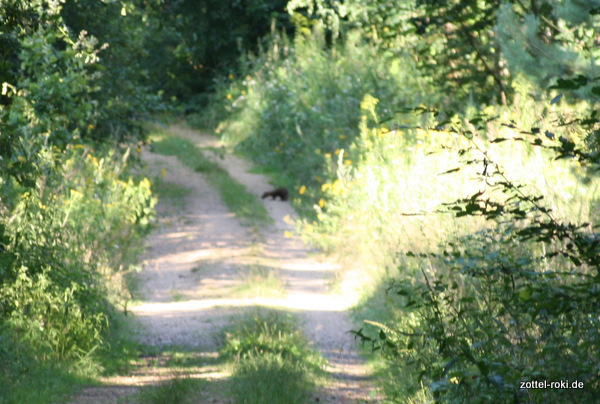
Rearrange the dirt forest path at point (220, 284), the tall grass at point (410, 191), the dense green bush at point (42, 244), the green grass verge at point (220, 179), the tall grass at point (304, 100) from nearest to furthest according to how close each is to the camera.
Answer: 1. the tall grass at point (410, 191)
2. the dense green bush at point (42, 244)
3. the dirt forest path at point (220, 284)
4. the tall grass at point (304, 100)
5. the green grass verge at point (220, 179)

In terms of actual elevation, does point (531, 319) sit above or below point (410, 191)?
below

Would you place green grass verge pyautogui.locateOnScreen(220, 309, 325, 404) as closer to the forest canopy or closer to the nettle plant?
the forest canopy

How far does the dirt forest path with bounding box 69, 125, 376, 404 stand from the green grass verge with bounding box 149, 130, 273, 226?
0.23m

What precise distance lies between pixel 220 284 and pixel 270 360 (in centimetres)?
415

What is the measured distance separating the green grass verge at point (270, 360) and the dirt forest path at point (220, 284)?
18cm

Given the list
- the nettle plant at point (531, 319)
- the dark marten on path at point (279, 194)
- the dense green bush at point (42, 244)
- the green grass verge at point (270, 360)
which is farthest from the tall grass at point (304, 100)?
the nettle plant at point (531, 319)

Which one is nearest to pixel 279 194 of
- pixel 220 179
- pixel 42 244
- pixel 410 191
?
pixel 220 179

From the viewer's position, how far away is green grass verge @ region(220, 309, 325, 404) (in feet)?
18.8

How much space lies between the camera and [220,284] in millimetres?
10570

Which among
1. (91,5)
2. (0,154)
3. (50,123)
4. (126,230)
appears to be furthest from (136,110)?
(0,154)

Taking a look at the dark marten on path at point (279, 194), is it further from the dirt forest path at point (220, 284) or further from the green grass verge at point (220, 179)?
the green grass verge at point (220, 179)

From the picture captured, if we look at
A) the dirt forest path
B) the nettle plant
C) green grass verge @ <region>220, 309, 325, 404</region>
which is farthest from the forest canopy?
green grass verge @ <region>220, 309, 325, 404</region>

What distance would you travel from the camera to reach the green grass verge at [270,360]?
18.8ft

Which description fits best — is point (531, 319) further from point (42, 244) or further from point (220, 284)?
point (220, 284)
